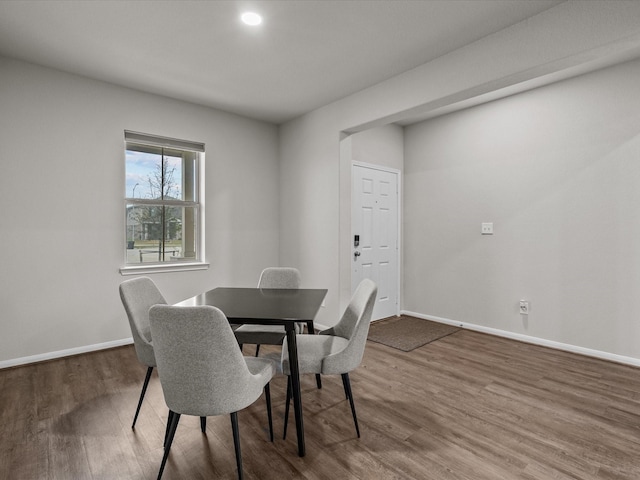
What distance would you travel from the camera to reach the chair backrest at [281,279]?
10.6 ft

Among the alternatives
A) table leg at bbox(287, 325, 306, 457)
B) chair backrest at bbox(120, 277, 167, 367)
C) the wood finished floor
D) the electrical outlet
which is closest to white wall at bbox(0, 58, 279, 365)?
the wood finished floor

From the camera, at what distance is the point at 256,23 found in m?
2.49

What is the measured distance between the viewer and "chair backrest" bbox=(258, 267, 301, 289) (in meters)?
3.24

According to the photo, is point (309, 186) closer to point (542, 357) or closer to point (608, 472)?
point (542, 357)

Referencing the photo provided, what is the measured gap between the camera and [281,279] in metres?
3.26

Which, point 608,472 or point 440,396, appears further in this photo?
point 440,396

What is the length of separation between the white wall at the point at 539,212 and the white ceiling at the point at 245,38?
1570 mm

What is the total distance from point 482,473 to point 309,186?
3345 mm

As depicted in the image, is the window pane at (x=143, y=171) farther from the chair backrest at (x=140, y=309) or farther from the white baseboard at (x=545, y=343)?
the white baseboard at (x=545, y=343)

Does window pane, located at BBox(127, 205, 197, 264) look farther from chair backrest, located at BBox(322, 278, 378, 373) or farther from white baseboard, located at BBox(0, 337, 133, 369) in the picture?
chair backrest, located at BBox(322, 278, 378, 373)

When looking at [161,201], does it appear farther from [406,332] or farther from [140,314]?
[406,332]

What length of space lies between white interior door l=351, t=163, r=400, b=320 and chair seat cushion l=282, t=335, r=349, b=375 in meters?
2.03

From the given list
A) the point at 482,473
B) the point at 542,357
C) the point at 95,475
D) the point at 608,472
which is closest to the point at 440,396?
the point at 482,473

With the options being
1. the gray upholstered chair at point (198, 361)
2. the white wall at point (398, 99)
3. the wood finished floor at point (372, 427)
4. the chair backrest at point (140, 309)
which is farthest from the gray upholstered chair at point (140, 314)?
the white wall at point (398, 99)
